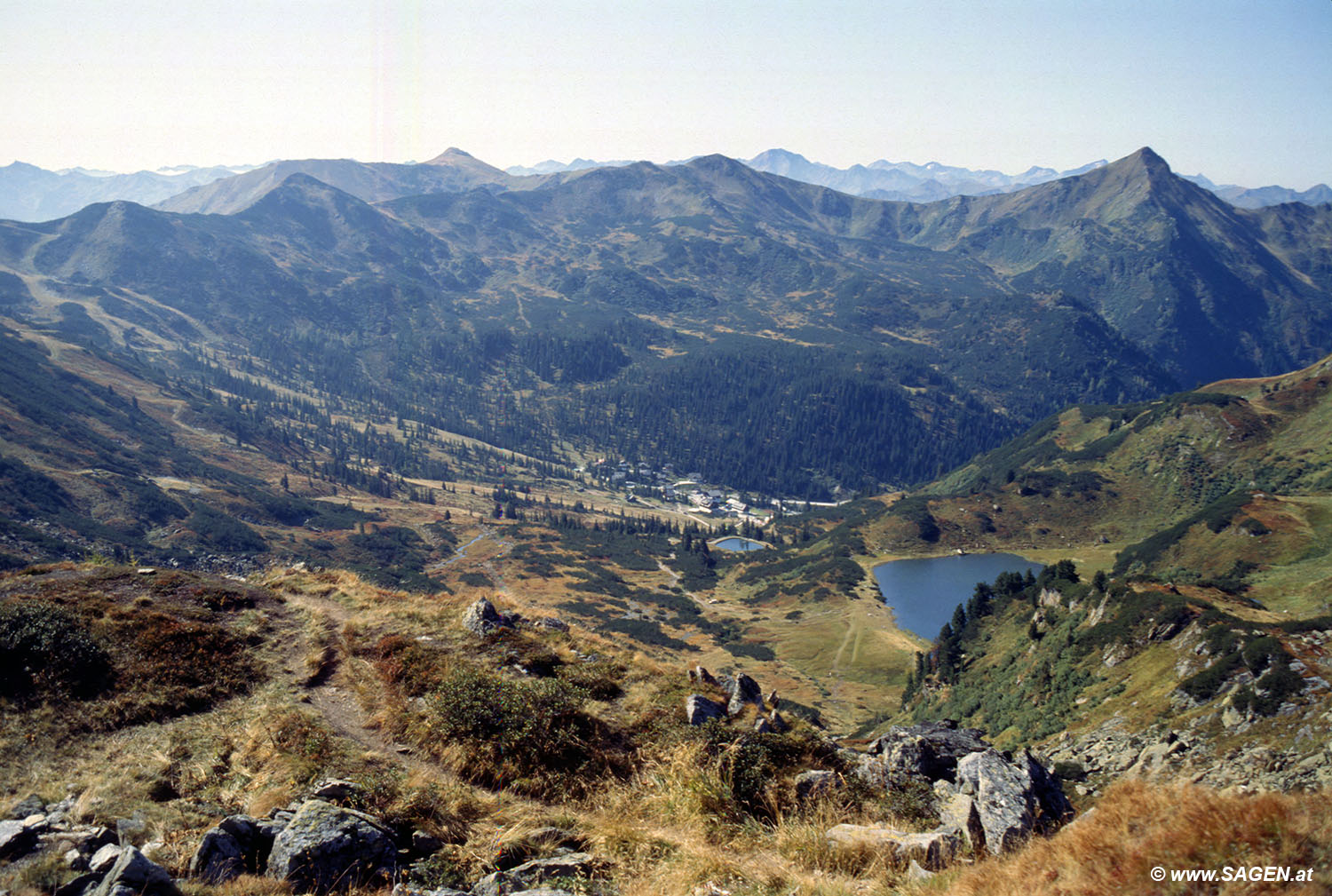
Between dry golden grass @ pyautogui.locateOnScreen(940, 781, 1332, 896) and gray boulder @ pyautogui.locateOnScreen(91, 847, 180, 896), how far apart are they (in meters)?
12.9

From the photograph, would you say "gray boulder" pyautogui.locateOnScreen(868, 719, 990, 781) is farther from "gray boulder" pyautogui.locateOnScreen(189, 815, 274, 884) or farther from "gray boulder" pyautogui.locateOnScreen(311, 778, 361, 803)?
"gray boulder" pyautogui.locateOnScreen(189, 815, 274, 884)

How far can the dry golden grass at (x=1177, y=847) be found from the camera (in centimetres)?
825

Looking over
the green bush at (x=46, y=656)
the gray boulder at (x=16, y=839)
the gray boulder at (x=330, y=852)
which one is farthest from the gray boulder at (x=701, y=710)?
the green bush at (x=46, y=656)

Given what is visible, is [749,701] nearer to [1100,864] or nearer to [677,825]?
[677,825]

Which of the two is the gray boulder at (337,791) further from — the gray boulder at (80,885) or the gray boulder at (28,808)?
the gray boulder at (28,808)

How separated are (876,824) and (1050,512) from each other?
657 feet

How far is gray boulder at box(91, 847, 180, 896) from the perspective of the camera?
421 inches

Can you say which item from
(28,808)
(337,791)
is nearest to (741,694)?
(337,791)

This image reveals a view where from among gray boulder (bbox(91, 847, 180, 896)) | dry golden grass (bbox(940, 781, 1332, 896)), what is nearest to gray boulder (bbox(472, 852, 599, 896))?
gray boulder (bbox(91, 847, 180, 896))

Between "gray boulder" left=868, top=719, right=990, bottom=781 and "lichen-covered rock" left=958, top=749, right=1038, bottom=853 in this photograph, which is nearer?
"lichen-covered rock" left=958, top=749, right=1038, bottom=853

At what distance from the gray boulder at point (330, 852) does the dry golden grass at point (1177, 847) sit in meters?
10.4

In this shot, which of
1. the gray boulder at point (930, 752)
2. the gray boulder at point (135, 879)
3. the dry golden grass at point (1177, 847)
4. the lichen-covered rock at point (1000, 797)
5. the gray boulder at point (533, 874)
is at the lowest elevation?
the gray boulder at point (930, 752)

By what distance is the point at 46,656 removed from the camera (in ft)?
65.9

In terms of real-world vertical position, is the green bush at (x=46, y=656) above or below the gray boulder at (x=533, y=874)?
above
